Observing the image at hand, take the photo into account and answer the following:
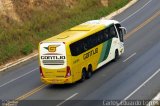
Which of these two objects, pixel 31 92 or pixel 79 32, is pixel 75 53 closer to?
pixel 79 32

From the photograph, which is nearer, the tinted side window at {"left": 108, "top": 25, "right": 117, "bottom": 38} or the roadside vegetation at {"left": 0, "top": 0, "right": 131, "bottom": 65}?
the tinted side window at {"left": 108, "top": 25, "right": 117, "bottom": 38}

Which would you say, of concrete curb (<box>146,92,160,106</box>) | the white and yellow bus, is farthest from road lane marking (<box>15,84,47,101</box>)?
concrete curb (<box>146,92,160,106</box>)

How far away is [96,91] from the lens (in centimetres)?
2819

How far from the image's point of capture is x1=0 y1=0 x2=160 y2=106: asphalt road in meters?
27.0

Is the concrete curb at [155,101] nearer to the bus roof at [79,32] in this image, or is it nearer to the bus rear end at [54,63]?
the bus rear end at [54,63]

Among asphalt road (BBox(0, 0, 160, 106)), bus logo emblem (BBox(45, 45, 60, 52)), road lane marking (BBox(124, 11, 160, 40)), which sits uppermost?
bus logo emblem (BBox(45, 45, 60, 52))

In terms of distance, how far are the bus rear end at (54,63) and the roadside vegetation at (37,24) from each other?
31.1ft

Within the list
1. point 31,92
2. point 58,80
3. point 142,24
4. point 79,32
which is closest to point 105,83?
point 58,80

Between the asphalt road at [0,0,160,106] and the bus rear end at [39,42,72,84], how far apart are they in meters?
0.74

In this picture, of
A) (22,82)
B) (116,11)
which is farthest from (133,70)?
(116,11)

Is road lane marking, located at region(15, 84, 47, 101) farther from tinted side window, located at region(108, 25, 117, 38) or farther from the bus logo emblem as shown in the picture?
tinted side window, located at region(108, 25, 117, 38)

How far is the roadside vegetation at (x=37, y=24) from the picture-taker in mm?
40562

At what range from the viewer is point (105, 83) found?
97.3ft

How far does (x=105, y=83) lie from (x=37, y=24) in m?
17.4
